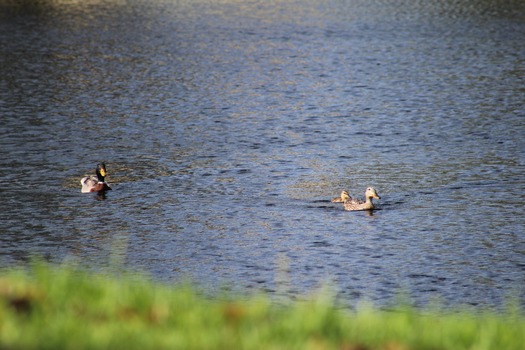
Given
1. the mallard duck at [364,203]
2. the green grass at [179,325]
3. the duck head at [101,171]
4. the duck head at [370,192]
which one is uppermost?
the duck head at [101,171]

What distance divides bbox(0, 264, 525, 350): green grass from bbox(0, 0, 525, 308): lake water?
5894mm

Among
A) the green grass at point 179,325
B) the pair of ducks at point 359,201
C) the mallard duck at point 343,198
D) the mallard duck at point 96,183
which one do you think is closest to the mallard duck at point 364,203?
the pair of ducks at point 359,201

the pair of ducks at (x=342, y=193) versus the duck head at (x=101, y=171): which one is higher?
the duck head at (x=101, y=171)

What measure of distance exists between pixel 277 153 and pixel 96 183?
21.1 feet

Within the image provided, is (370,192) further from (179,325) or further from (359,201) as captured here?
(179,325)

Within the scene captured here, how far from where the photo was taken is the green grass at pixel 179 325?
7.48m

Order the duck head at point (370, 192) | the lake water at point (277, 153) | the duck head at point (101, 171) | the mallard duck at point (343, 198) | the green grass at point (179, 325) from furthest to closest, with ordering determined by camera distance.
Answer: the duck head at point (101, 171), the mallard duck at point (343, 198), the duck head at point (370, 192), the lake water at point (277, 153), the green grass at point (179, 325)

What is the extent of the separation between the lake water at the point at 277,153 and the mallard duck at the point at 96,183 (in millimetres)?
366

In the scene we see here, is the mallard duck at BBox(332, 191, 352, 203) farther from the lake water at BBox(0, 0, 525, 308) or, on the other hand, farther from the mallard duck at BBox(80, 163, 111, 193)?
the mallard duck at BBox(80, 163, 111, 193)

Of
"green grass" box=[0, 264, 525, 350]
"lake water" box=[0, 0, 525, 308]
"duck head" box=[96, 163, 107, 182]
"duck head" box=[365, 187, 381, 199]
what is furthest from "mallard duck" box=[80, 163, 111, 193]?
"green grass" box=[0, 264, 525, 350]

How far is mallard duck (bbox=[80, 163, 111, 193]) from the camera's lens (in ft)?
78.7

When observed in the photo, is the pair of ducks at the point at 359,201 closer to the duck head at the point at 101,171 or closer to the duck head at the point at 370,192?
the duck head at the point at 370,192

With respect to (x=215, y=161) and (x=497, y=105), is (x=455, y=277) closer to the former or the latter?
(x=215, y=161)

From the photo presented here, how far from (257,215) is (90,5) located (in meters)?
46.8
